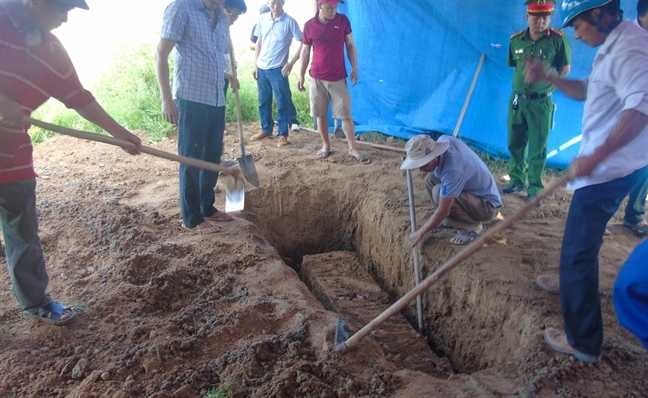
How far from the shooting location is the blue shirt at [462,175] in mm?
3303

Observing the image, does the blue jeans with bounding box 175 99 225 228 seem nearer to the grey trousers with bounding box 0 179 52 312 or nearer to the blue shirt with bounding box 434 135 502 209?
the grey trousers with bounding box 0 179 52 312

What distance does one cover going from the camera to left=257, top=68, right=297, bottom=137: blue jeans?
6242mm

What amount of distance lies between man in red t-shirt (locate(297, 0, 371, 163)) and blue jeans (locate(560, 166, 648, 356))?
133 inches

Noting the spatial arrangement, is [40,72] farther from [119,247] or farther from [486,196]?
[486,196]

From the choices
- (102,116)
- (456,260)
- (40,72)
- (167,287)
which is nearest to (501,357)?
(456,260)

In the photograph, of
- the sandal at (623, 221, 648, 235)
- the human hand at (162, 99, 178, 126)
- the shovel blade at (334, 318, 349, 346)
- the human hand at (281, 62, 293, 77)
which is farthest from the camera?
the human hand at (281, 62, 293, 77)

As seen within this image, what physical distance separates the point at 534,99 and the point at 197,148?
3200mm

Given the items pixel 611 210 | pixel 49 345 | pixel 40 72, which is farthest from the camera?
pixel 49 345

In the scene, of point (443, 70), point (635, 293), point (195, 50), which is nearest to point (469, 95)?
point (443, 70)

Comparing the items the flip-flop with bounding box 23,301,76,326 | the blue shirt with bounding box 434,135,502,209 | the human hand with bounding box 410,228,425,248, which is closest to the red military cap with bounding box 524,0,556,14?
the blue shirt with bounding box 434,135,502,209

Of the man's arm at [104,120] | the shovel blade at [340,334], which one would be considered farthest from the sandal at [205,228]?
the shovel blade at [340,334]

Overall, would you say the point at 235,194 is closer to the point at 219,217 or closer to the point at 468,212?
the point at 219,217

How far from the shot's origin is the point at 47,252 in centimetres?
358

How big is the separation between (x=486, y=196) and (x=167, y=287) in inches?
98.8
